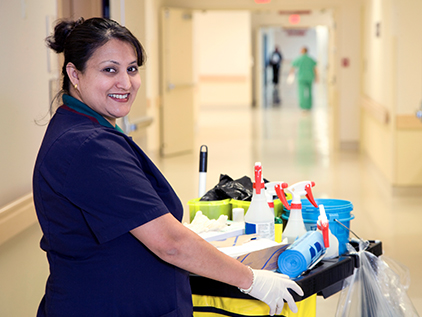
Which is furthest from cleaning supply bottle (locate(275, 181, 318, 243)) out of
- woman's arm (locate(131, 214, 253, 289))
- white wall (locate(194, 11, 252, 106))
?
white wall (locate(194, 11, 252, 106))

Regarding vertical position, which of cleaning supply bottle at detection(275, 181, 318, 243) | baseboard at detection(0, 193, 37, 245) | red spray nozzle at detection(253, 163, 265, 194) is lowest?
baseboard at detection(0, 193, 37, 245)

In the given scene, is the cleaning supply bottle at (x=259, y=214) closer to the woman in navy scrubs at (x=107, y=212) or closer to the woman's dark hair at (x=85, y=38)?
the woman in navy scrubs at (x=107, y=212)

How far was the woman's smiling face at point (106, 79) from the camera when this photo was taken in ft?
4.88

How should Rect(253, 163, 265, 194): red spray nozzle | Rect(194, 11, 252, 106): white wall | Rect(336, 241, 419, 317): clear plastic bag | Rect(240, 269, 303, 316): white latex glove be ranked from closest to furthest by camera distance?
1. Rect(240, 269, 303, 316): white latex glove
2. Rect(253, 163, 265, 194): red spray nozzle
3. Rect(336, 241, 419, 317): clear plastic bag
4. Rect(194, 11, 252, 106): white wall

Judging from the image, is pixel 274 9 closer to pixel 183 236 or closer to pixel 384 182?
pixel 384 182

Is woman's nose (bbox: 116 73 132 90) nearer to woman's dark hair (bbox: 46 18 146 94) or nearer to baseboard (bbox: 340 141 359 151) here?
woman's dark hair (bbox: 46 18 146 94)

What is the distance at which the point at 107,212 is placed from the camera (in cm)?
134

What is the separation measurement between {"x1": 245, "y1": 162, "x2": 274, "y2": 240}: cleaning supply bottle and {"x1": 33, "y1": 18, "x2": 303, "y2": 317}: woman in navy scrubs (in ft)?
0.84

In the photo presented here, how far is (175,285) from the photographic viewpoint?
5.04ft

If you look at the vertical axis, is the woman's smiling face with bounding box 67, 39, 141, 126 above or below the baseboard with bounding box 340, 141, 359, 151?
above

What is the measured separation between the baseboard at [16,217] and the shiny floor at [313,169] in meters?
1.65

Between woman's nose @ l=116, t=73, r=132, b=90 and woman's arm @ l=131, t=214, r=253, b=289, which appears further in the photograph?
woman's nose @ l=116, t=73, r=132, b=90

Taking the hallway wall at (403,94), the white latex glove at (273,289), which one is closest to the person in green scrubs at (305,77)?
the hallway wall at (403,94)

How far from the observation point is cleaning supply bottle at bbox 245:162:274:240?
6.03ft
